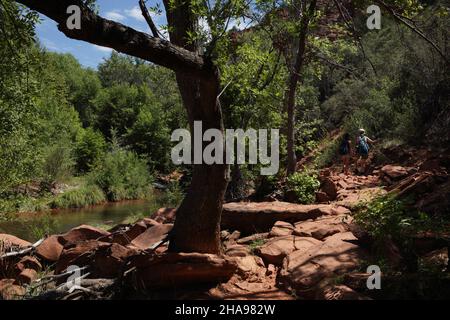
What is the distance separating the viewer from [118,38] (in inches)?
157

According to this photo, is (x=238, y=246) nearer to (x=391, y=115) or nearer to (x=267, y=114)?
(x=267, y=114)

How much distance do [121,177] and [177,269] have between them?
2280 centimetres

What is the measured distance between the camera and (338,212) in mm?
7551

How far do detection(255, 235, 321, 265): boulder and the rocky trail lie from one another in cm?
1

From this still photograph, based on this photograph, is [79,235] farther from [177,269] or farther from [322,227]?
[322,227]

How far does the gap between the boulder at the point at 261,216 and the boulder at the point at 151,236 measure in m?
1.23

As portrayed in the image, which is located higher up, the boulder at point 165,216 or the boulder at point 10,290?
the boulder at point 165,216

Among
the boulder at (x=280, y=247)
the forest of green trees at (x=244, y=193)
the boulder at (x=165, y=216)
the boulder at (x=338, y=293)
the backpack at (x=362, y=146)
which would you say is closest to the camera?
the boulder at (x=338, y=293)

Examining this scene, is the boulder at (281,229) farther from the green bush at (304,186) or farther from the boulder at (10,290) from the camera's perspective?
the boulder at (10,290)

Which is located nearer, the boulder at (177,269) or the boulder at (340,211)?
the boulder at (177,269)

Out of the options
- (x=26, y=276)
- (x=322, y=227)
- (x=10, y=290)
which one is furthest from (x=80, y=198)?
(x=322, y=227)

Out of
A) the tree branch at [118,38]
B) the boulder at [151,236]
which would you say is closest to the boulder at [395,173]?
the boulder at [151,236]

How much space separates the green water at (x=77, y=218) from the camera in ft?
49.6

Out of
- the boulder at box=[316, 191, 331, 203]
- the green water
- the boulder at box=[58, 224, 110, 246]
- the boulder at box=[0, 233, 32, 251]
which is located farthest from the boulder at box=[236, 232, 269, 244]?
→ the green water
